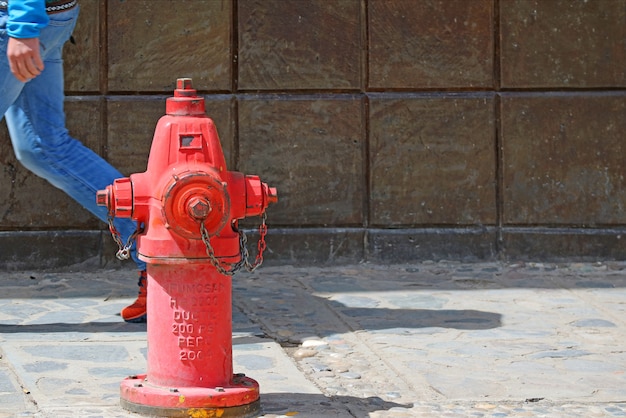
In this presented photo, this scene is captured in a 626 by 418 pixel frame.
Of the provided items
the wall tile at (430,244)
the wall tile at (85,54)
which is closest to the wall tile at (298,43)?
the wall tile at (85,54)

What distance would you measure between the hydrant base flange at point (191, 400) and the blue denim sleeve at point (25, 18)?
4.40 feet

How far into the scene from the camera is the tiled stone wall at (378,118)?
18.9ft

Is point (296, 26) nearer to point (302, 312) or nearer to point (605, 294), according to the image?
point (302, 312)

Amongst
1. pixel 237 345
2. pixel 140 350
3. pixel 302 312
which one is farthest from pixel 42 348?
pixel 302 312

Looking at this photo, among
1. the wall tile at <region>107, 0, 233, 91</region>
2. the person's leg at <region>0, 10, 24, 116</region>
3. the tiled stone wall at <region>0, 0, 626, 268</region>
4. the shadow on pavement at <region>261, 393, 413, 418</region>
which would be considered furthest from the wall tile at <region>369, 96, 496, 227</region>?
the shadow on pavement at <region>261, 393, 413, 418</region>

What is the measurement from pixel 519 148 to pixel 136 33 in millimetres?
1888

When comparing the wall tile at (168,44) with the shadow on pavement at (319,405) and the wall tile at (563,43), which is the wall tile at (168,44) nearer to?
the wall tile at (563,43)

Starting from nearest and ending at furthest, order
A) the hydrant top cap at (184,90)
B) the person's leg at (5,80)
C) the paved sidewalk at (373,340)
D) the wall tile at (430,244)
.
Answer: the hydrant top cap at (184,90) < the paved sidewalk at (373,340) < the person's leg at (5,80) < the wall tile at (430,244)

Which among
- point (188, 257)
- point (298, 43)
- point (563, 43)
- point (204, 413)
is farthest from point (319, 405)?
point (563, 43)

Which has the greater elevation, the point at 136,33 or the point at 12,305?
the point at 136,33

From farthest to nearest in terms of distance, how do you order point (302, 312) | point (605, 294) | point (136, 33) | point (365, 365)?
point (136, 33), point (605, 294), point (302, 312), point (365, 365)

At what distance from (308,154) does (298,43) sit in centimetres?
53

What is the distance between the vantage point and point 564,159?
5.89m

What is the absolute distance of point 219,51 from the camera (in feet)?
Result: 18.9
